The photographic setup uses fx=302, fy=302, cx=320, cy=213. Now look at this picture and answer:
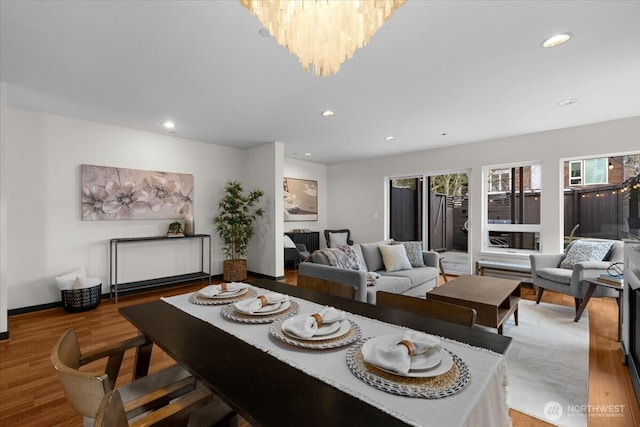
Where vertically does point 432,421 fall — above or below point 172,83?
below

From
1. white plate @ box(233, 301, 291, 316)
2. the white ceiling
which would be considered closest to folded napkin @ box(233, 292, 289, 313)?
white plate @ box(233, 301, 291, 316)

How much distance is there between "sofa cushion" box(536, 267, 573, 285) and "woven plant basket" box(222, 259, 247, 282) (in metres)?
4.35

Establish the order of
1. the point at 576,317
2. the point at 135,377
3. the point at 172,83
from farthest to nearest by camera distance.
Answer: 1. the point at 576,317
2. the point at 172,83
3. the point at 135,377

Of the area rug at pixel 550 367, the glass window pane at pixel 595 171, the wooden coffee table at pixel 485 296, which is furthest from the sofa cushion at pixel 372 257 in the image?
the glass window pane at pixel 595 171

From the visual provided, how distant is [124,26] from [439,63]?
2.38 m

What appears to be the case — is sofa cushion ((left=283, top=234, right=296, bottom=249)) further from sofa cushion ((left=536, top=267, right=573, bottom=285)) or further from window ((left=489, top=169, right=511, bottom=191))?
sofa cushion ((left=536, top=267, right=573, bottom=285))

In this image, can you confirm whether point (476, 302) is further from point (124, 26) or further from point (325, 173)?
point (325, 173)

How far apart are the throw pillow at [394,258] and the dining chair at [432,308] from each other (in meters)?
2.39

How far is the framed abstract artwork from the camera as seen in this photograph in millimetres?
6668

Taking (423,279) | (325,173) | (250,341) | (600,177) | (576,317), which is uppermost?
(325,173)

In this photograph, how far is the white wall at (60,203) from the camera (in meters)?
3.59

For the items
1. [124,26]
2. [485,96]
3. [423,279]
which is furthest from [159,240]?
[485,96]

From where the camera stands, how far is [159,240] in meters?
4.63

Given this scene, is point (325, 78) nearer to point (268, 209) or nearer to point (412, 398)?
point (412, 398)
